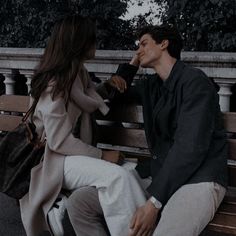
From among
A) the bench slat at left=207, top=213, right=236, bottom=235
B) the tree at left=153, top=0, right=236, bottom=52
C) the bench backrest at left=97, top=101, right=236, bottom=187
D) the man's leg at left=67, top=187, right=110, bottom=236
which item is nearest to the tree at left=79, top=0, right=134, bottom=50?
the tree at left=153, top=0, right=236, bottom=52

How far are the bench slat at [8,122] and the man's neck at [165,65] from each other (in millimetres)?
1295

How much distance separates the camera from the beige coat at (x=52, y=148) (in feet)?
10.4

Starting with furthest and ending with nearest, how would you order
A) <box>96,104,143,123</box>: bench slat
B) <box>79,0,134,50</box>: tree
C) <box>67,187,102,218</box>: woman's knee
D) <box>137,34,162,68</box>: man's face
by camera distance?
<box>79,0,134,50</box>: tree → <box>96,104,143,123</box>: bench slat → <box>137,34,162,68</box>: man's face → <box>67,187,102,218</box>: woman's knee

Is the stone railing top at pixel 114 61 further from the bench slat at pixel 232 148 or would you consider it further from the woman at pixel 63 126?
the woman at pixel 63 126

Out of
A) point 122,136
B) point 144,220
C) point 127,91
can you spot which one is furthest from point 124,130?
point 144,220

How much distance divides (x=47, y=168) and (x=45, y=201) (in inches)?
7.6

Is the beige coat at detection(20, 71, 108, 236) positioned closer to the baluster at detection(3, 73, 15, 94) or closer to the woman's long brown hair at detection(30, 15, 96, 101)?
the woman's long brown hair at detection(30, 15, 96, 101)

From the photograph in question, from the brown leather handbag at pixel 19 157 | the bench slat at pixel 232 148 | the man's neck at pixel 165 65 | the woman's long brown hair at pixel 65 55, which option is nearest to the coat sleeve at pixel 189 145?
the man's neck at pixel 165 65

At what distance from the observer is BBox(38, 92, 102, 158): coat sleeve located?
10.4 feet

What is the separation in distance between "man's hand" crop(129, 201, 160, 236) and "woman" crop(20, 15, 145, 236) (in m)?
0.22

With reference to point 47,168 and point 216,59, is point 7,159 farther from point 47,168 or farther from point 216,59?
point 216,59

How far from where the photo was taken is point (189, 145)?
2848 millimetres

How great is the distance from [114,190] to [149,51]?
32.0 inches

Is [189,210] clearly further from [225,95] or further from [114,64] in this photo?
[114,64]
